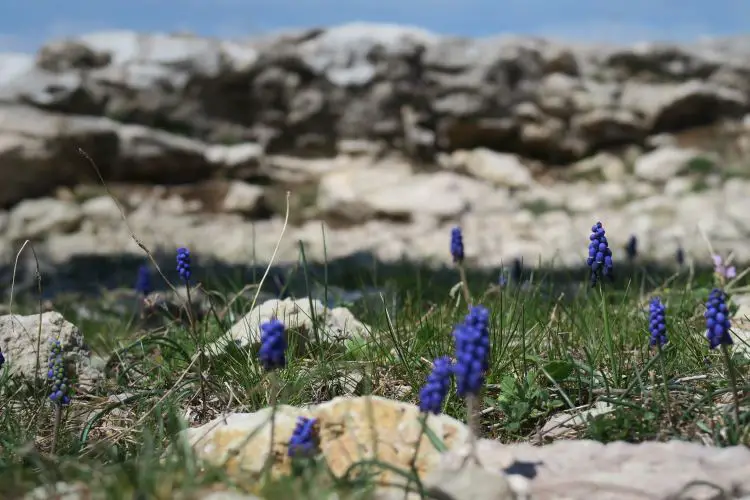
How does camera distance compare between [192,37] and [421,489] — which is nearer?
[421,489]

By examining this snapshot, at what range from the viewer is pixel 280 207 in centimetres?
1066

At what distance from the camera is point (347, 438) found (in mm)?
1852

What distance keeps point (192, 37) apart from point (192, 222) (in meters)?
3.93

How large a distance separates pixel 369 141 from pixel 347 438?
10528 mm

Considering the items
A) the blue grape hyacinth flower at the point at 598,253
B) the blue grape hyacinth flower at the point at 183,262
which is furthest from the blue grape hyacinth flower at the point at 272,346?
the blue grape hyacinth flower at the point at 598,253

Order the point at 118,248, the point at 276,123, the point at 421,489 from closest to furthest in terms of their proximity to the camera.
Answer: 1. the point at 421,489
2. the point at 118,248
3. the point at 276,123

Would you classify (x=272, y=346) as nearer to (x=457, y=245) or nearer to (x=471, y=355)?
(x=471, y=355)

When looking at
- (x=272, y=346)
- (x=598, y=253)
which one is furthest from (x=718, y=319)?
(x=272, y=346)

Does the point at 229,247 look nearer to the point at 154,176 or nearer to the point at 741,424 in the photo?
the point at 154,176

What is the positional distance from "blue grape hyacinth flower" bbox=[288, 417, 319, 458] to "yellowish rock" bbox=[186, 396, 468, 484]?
46 mm

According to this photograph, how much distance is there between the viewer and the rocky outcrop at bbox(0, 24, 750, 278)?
30.8ft

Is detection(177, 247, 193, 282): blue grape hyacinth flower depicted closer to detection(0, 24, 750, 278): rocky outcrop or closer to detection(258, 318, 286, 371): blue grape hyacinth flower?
detection(258, 318, 286, 371): blue grape hyacinth flower

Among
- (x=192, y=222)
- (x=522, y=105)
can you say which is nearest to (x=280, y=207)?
(x=192, y=222)

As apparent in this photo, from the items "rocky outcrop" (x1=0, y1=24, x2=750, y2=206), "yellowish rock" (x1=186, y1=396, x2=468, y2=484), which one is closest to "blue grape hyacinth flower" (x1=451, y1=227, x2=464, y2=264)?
"yellowish rock" (x1=186, y1=396, x2=468, y2=484)
